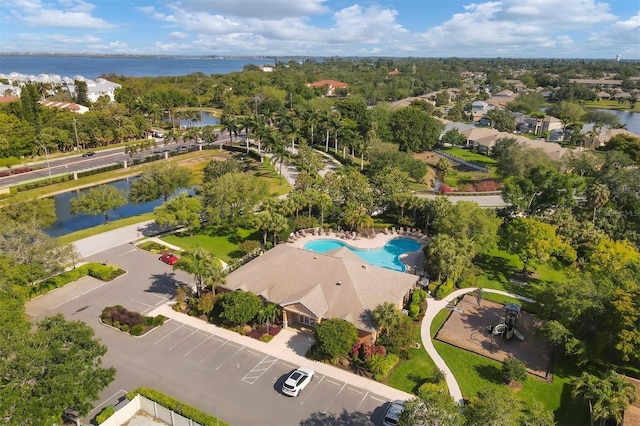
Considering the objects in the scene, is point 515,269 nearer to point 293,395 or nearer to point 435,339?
point 435,339

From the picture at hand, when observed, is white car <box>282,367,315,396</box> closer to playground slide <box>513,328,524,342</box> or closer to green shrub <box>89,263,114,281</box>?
playground slide <box>513,328,524,342</box>

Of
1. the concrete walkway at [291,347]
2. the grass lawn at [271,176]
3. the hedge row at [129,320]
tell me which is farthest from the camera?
the grass lawn at [271,176]

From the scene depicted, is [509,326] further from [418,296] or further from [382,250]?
[382,250]

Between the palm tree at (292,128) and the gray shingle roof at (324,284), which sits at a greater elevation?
the palm tree at (292,128)

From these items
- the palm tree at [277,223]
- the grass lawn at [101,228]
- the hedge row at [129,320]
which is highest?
the palm tree at [277,223]

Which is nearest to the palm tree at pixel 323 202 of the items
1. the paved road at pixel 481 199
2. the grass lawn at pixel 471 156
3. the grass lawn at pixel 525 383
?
the paved road at pixel 481 199

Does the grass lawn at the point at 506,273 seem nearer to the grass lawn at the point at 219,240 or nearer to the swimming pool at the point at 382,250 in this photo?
the swimming pool at the point at 382,250

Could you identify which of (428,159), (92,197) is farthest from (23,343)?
(428,159)
